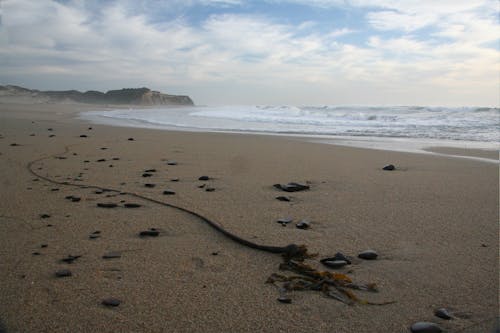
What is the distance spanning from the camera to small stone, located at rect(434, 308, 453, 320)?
5.88 ft

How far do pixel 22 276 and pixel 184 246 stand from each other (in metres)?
0.90

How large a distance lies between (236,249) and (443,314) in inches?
47.9

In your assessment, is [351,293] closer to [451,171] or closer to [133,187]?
[133,187]

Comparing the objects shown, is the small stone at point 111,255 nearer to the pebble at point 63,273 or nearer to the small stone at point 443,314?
the pebble at point 63,273

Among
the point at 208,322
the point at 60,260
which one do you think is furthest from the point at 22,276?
the point at 208,322

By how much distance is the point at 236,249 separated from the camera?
257cm

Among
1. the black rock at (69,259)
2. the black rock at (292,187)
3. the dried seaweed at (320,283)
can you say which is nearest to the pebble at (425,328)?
the dried seaweed at (320,283)

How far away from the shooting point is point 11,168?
16.7ft

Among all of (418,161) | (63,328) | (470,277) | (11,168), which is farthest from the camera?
(418,161)

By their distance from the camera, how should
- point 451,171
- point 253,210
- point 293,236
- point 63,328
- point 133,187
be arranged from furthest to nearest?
point 451,171, point 133,187, point 253,210, point 293,236, point 63,328

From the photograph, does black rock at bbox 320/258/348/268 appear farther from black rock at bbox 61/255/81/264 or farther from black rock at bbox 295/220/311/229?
black rock at bbox 61/255/81/264

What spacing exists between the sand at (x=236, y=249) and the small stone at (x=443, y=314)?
3 cm

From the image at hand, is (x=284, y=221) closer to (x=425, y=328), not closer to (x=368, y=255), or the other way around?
(x=368, y=255)

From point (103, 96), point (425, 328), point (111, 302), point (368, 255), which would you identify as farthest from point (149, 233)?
point (103, 96)
